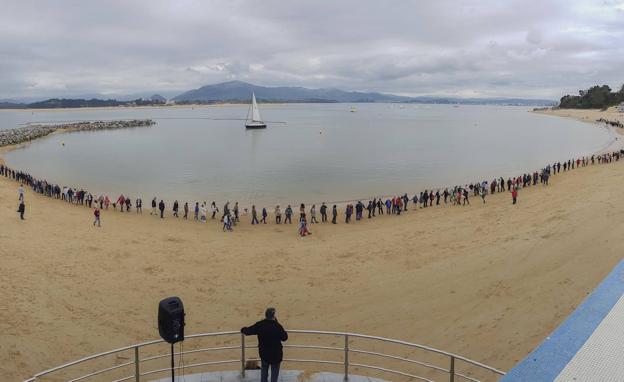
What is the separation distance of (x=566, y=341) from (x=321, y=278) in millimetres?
9997

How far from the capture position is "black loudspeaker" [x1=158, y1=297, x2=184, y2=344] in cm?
555

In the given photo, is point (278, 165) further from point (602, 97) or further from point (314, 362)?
point (602, 97)

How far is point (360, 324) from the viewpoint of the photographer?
12.1 metres

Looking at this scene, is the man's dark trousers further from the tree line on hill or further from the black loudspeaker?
the tree line on hill

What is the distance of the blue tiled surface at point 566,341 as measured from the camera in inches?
214

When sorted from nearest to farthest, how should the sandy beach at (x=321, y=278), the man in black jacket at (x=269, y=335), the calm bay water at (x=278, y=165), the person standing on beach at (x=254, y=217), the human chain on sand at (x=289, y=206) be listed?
1. the man in black jacket at (x=269, y=335)
2. the sandy beach at (x=321, y=278)
3. the human chain on sand at (x=289, y=206)
4. the person standing on beach at (x=254, y=217)
5. the calm bay water at (x=278, y=165)

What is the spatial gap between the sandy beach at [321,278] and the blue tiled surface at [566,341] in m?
3.26

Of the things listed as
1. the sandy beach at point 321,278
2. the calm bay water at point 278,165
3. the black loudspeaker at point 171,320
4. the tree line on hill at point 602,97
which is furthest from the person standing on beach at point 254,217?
the tree line on hill at point 602,97

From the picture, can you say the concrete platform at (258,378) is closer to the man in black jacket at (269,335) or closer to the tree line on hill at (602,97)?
the man in black jacket at (269,335)

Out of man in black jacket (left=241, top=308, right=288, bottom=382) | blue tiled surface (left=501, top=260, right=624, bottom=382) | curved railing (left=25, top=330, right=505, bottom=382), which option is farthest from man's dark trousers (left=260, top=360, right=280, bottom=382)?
blue tiled surface (left=501, top=260, right=624, bottom=382)

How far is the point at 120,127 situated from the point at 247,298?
4698 inches

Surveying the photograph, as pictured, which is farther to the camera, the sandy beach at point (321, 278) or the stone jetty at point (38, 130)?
the stone jetty at point (38, 130)

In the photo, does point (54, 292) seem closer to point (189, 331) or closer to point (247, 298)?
point (189, 331)

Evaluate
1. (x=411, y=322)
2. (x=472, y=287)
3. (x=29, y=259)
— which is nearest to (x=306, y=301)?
(x=411, y=322)
